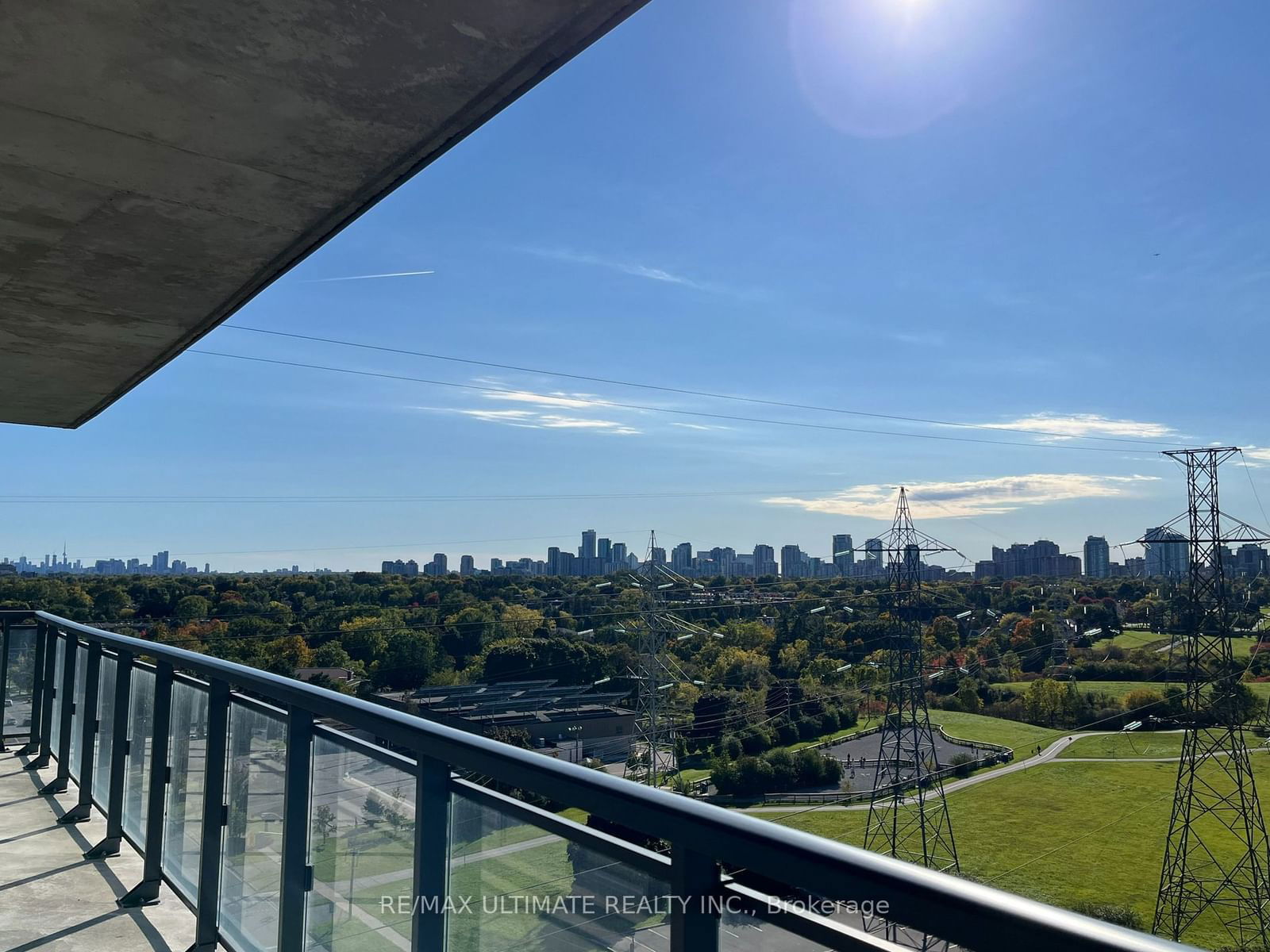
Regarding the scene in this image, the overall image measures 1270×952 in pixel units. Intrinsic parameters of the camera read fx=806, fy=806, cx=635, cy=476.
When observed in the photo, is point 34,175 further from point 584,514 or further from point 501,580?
point 584,514

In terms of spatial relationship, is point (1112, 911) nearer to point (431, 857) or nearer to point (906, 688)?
point (906, 688)

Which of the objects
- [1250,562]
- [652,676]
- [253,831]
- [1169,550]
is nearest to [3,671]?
[253,831]

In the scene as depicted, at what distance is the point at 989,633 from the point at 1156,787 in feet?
37.7

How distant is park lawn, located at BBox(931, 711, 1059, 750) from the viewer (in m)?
43.5

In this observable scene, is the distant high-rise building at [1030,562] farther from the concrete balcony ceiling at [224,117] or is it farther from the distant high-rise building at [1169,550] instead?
the concrete balcony ceiling at [224,117]

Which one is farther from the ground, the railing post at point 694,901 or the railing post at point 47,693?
the railing post at point 694,901

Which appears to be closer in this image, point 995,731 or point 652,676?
point 652,676

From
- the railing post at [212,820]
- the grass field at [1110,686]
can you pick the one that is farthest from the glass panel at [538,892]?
the grass field at [1110,686]

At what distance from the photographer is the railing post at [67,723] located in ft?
15.0

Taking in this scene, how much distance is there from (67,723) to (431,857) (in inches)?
→ 163

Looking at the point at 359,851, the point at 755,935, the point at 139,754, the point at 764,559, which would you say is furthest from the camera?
the point at 764,559

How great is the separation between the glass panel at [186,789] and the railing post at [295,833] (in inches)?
31.5

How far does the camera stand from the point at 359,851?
200cm

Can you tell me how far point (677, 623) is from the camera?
1262 inches
